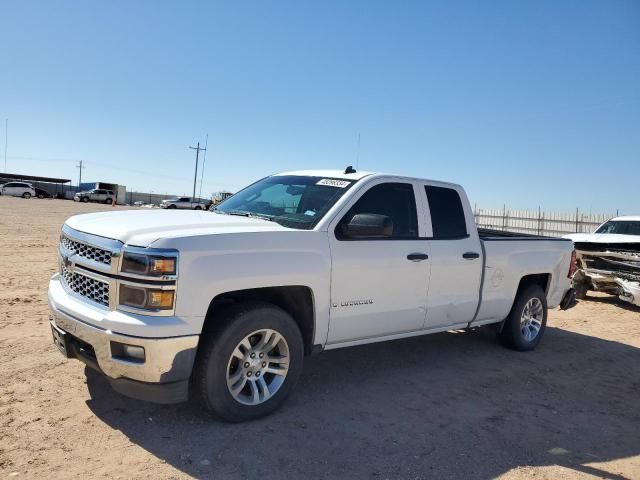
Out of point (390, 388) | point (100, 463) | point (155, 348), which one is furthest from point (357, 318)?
point (100, 463)

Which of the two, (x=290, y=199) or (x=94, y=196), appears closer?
(x=290, y=199)

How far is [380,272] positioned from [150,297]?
79.3 inches

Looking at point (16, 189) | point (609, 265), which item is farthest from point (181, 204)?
point (609, 265)

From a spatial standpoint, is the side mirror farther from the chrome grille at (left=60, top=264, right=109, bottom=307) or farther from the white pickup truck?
the chrome grille at (left=60, top=264, right=109, bottom=307)

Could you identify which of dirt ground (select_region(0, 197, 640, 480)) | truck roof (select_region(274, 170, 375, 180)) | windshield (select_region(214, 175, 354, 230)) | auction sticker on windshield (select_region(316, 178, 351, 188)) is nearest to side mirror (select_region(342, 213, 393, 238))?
windshield (select_region(214, 175, 354, 230))

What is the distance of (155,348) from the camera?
335 centimetres

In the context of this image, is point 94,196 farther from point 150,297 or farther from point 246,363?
point 150,297

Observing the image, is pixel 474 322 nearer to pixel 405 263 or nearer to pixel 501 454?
pixel 405 263

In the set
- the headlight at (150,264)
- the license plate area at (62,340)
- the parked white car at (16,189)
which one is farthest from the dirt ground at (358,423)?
the parked white car at (16,189)

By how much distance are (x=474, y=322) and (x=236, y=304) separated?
307 centimetres

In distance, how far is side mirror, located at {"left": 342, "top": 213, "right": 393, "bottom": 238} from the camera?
421cm

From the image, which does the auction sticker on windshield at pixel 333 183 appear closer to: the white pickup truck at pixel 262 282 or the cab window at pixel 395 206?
the white pickup truck at pixel 262 282

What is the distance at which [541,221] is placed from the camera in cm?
2644

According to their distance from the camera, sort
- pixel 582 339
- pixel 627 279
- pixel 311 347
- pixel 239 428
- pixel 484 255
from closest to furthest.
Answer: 1. pixel 239 428
2. pixel 311 347
3. pixel 484 255
4. pixel 582 339
5. pixel 627 279
